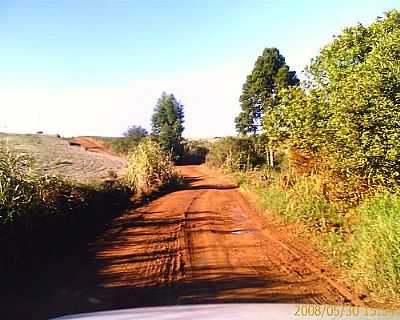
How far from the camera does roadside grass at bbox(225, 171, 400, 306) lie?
6.39 m

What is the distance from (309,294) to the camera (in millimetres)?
6379

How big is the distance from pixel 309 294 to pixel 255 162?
28.3 meters

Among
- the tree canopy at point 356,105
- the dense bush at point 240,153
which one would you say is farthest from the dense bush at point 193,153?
the tree canopy at point 356,105

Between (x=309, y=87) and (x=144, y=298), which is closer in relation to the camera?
(x=144, y=298)

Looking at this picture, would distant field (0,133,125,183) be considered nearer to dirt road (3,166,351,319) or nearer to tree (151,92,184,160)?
dirt road (3,166,351,319)

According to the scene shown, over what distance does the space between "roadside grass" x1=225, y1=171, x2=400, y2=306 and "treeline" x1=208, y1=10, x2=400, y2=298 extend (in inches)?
0.6

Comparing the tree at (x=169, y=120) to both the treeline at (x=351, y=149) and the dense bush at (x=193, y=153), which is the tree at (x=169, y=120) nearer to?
the dense bush at (x=193, y=153)

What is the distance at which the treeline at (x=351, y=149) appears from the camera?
712cm

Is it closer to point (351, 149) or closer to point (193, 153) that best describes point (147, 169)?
point (351, 149)

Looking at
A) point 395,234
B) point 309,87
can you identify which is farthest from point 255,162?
point 395,234

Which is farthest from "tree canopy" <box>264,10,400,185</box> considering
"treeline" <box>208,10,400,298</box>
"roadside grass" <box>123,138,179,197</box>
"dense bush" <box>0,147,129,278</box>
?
"roadside grass" <box>123,138,179,197</box>

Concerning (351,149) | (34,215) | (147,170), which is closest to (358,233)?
(351,149)

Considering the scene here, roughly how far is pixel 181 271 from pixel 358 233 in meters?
2.88

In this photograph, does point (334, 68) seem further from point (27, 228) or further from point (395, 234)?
point (27, 228)
